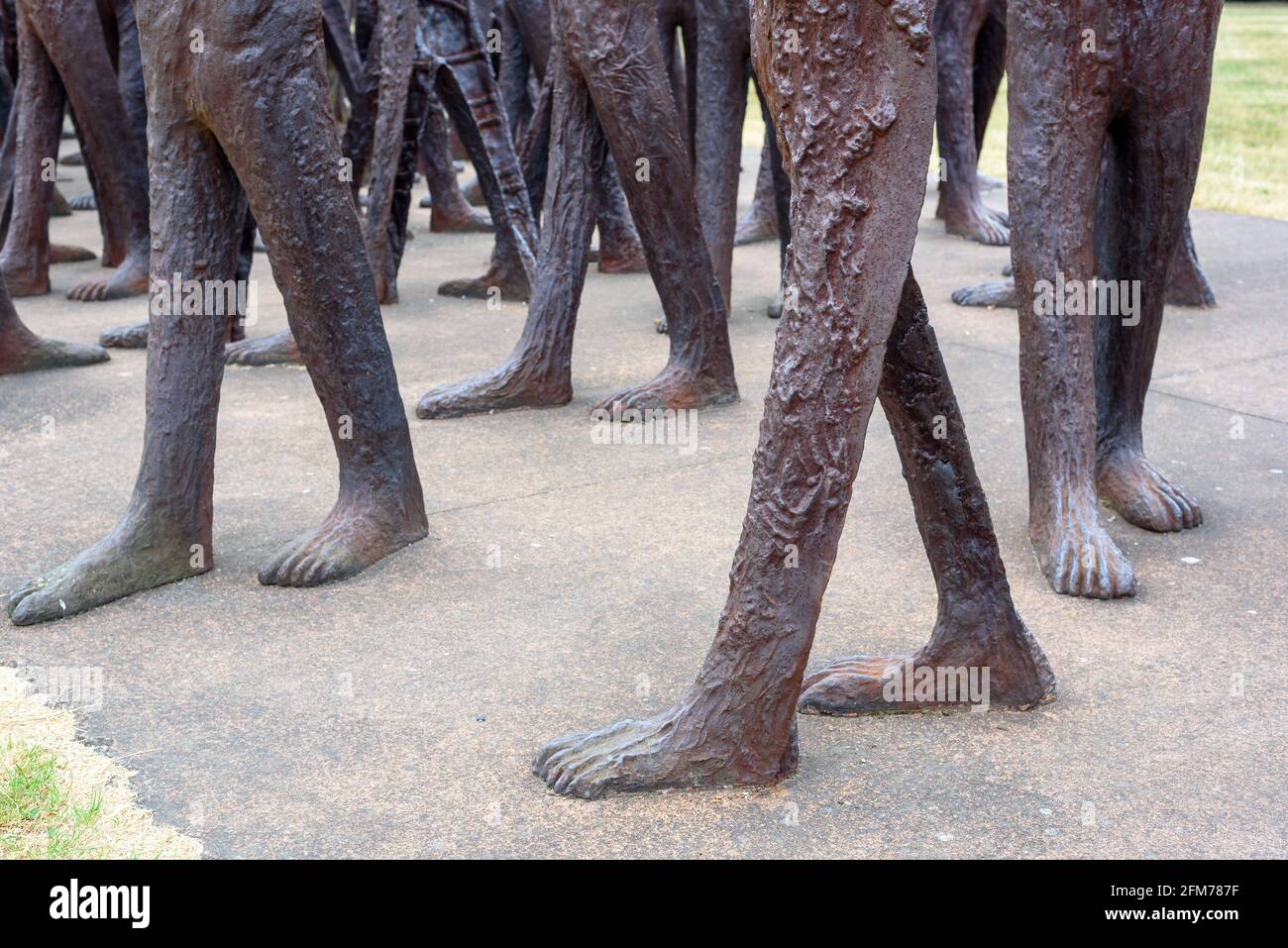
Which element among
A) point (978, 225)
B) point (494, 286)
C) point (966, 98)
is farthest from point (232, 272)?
point (978, 225)

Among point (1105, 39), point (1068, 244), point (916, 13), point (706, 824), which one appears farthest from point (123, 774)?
point (1105, 39)

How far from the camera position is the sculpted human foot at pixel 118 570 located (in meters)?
3.27

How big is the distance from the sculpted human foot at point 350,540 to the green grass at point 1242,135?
21.5ft

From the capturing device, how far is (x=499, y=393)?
4.91 m

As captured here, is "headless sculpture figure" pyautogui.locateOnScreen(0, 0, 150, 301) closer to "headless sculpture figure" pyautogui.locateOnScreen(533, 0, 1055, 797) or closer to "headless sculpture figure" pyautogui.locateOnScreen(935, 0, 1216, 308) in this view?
"headless sculpture figure" pyautogui.locateOnScreen(935, 0, 1216, 308)

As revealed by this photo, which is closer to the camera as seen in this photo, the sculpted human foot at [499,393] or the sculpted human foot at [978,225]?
the sculpted human foot at [499,393]

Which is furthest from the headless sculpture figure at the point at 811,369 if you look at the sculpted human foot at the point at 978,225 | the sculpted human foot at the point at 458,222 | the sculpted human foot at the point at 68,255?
the sculpted human foot at the point at 458,222

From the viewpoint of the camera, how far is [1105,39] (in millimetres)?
3535

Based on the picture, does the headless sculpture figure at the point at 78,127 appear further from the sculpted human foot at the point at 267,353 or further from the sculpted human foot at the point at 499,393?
the sculpted human foot at the point at 499,393

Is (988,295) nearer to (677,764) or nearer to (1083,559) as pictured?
(1083,559)

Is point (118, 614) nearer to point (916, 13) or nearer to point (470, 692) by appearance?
point (470, 692)

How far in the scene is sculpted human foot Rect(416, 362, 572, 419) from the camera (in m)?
4.86

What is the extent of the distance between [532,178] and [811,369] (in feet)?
16.7

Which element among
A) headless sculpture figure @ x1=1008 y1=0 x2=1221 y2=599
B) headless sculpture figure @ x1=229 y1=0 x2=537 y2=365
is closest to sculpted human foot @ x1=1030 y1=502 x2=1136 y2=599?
headless sculpture figure @ x1=1008 y1=0 x2=1221 y2=599
